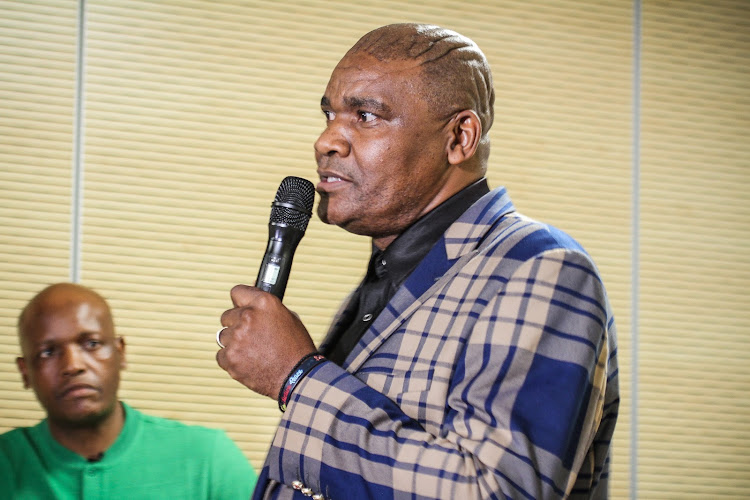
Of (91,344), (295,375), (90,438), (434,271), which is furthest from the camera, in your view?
(91,344)

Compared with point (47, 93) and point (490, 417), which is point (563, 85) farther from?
point (490, 417)

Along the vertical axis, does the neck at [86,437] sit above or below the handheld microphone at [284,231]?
below

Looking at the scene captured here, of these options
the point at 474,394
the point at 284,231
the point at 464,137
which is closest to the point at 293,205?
the point at 284,231

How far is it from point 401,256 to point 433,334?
26 centimetres

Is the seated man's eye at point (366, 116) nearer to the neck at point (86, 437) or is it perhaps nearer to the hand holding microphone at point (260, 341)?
the hand holding microphone at point (260, 341)

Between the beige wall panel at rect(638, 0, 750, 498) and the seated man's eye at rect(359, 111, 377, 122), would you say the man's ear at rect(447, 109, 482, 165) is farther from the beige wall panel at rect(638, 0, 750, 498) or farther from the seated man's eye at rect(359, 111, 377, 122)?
the beige wall panel at rect(638, 0, 750, 498)

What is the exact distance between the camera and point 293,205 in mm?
1319

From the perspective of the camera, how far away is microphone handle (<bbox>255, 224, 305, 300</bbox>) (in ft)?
4.04

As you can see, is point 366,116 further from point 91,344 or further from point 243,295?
point 91,344

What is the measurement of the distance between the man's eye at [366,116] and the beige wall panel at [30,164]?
5.20ft

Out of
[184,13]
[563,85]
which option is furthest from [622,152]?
[184,13]

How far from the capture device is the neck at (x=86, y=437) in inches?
77.0

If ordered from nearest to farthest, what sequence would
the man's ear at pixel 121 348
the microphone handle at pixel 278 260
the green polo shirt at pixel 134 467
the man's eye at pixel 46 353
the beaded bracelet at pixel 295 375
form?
the beaded bracelet at pixel 295 375, the microphone handle at pixel 278 260, the green polo shirt at pixel 134 467, the man's eye at pixel 46 353, the man's ear at pixel 121 348

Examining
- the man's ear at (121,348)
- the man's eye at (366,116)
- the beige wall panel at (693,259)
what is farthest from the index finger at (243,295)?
the beige wall panel at (693,259)
